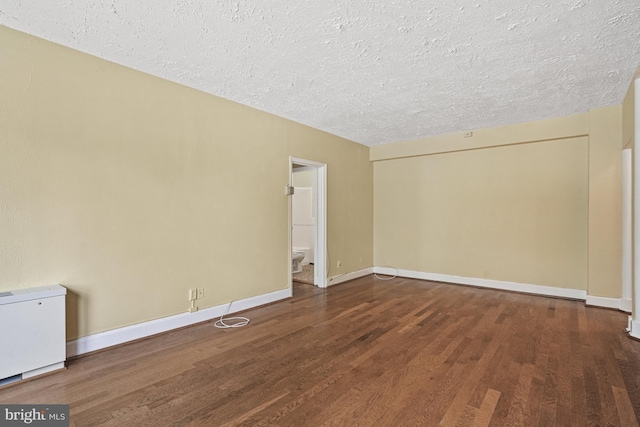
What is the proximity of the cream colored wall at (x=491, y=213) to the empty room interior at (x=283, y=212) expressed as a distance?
4 cm

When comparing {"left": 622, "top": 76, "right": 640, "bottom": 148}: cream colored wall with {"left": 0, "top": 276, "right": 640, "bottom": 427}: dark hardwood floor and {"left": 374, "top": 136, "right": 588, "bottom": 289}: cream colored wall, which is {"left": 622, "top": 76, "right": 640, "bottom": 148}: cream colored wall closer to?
{"left": 374, "top": 136, "right": 588, "bottom": 289}: cream colored wall

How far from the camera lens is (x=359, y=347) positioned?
2.67 metres

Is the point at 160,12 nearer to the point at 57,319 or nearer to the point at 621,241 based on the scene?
the point at 57,319

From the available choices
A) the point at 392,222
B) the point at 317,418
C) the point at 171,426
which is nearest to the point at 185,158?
the point at 171,426

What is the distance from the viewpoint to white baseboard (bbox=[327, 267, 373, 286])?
16.5ft

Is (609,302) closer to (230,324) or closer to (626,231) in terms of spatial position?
(626,231)

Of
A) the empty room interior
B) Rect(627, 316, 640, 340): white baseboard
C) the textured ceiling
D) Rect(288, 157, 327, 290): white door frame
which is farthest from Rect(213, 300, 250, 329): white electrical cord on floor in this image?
Rect(627, 316, 640, 340): white baseboard

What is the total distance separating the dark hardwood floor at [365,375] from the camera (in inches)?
69.5

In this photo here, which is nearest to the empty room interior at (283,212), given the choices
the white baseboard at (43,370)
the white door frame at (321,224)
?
the white baseboard at (43,370)

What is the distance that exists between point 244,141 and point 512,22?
284 centimetres

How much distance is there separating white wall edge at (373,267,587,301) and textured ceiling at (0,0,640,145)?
2555mm

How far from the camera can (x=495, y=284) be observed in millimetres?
4785

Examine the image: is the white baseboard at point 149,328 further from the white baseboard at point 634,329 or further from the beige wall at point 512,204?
the white baseboard at point 634,329

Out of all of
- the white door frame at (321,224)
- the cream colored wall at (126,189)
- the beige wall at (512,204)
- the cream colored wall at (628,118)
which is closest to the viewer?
the cream colored wall at (126,189)
